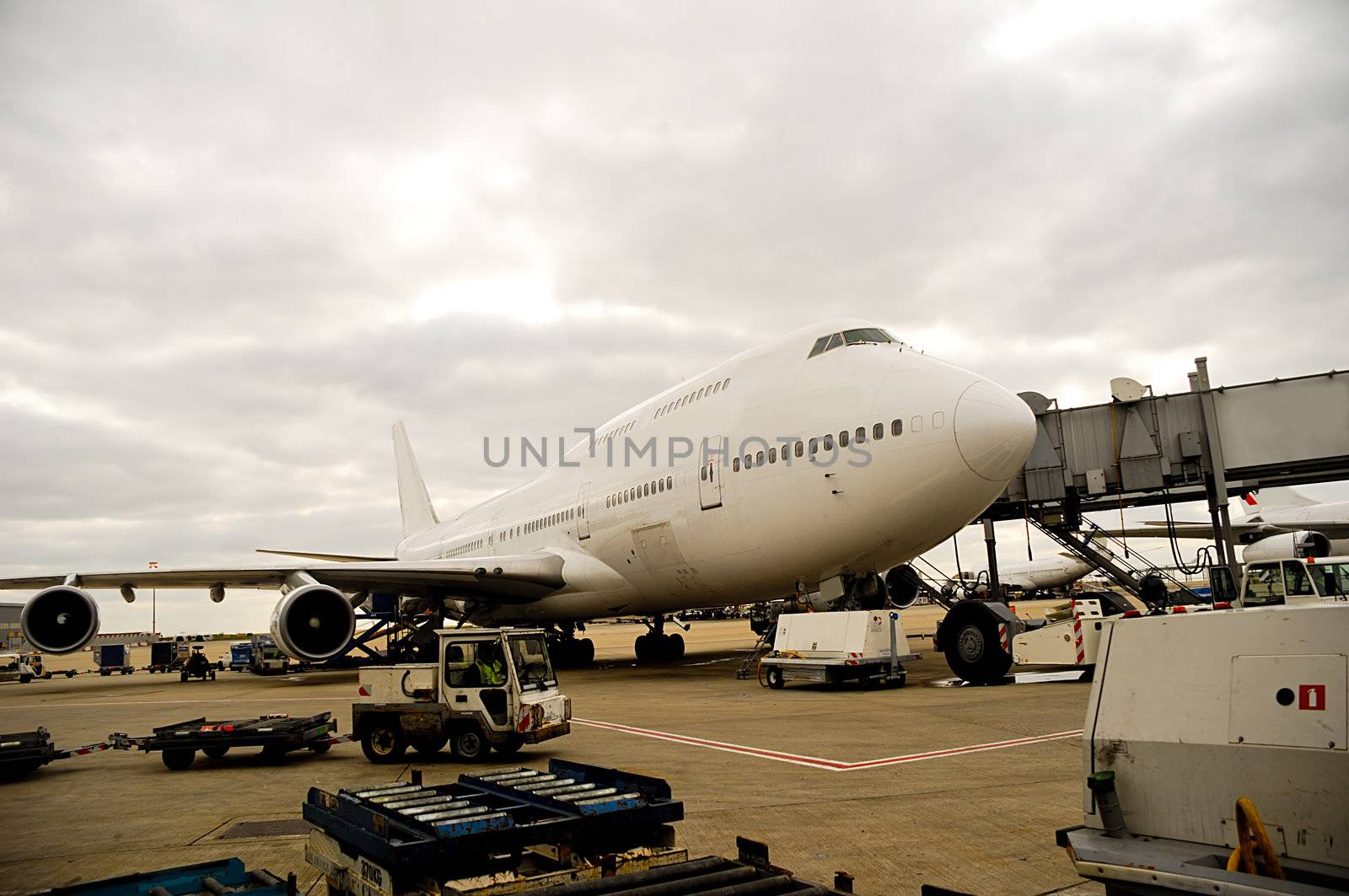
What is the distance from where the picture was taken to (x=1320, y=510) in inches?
1398

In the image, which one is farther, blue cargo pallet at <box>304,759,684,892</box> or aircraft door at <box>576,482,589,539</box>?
aircraft door at <box>576,482,589,539</box>

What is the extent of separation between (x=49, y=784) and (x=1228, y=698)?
1035 centimetres

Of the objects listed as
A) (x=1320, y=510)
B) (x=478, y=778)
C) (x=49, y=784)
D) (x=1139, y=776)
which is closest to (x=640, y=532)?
(x=49, y=784)

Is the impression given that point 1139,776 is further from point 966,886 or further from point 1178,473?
→ point 1178,473

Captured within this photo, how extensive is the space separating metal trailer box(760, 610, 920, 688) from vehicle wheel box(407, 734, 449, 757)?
22.7ft

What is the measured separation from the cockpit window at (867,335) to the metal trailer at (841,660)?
4.52 metres

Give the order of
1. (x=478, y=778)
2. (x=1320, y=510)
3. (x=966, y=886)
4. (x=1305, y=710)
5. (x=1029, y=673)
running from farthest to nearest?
(x=1320, y=510), (x=1029, y=673), (x=478, y=778), (x=966, y=886), (x=1305, y=710)

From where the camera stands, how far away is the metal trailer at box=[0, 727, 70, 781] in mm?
9164

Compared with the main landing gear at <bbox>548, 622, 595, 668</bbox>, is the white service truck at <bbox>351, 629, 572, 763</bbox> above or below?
above

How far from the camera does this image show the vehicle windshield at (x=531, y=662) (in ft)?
30.9

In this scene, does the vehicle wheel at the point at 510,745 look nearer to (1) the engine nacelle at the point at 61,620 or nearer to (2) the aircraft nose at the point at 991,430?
(2) the aircraft nose at the point at 991,430

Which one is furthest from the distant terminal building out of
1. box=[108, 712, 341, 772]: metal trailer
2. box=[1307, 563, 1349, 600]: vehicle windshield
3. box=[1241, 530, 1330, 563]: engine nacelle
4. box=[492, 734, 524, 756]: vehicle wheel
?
box=[1241, 530, 1330, 563]: engine nacelle

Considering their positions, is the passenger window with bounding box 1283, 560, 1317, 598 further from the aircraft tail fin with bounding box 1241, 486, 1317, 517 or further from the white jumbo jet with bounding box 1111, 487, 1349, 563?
the aircraft tail fin with bounding box 1241, 486, 1317, 517

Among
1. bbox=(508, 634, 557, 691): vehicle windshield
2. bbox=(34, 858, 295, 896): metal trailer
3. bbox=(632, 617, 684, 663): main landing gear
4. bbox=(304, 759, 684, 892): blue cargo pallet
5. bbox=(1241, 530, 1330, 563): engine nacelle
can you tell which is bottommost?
bbox=(632, 617, 684, 663): main landing gear
